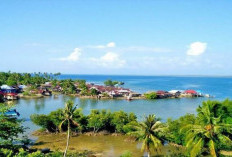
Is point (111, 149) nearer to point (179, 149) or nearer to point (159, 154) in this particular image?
point (159, 154)

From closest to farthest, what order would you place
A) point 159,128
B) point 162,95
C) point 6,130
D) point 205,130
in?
1. point 6,130
2. point 205,130
3. point 159,128
4. point 162,95

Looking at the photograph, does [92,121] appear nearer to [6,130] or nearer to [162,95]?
[6,130]

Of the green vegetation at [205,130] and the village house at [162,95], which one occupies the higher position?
the green vegetation at [205,130]

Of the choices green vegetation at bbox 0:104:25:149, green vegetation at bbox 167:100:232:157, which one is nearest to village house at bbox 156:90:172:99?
green vegetation at bbox 167:100:232:157

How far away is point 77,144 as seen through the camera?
129 feet

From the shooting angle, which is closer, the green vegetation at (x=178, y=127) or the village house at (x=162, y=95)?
the green vegetation at (x=178, y=127)

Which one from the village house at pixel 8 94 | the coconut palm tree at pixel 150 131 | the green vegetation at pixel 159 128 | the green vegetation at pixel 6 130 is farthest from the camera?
the village house at pixel 8 94

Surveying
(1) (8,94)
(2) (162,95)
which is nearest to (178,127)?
(2) (162,95)

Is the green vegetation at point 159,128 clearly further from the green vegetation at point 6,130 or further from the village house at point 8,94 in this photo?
the village house at point 8,94

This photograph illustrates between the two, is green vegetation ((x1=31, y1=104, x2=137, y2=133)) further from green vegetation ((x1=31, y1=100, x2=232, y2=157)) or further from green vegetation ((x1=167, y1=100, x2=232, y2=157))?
green vegetation ((x1=167, y1=100, x2=232, y2=157))

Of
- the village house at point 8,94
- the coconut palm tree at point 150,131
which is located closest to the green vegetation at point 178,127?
the coconut palm tree at point 150,131

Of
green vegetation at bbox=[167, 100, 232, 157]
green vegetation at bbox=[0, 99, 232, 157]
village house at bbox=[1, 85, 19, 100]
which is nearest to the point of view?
green vegetation at bbox=[0, 99, 232, 157]

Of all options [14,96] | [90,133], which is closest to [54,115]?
[90,133]

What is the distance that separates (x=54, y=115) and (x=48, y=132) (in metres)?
3.24
